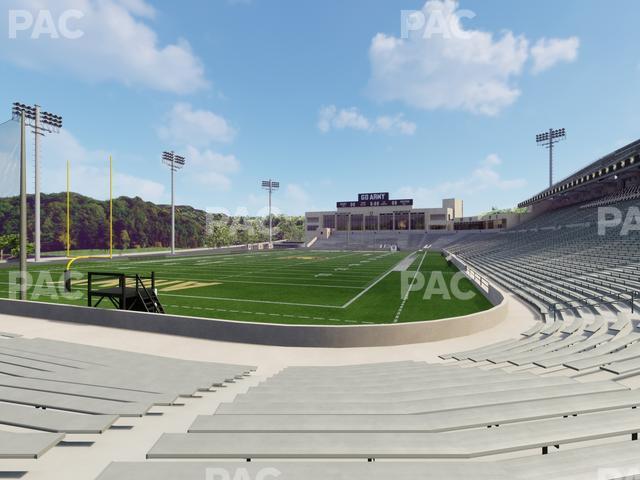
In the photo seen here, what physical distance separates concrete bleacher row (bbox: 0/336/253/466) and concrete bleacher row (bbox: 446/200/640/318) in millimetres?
13224

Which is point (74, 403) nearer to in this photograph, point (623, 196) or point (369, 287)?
point (369, 287)

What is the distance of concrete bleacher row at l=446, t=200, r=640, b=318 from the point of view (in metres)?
13.5

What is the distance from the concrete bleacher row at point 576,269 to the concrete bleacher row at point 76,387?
43.4 feet

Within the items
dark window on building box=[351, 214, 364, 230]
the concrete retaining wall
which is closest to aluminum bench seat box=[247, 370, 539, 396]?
A: the concrete retaining wall

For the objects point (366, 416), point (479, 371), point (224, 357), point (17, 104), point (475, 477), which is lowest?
point (224, 357)

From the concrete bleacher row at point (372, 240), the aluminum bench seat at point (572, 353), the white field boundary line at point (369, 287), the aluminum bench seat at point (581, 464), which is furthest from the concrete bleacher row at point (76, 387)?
the concrete bleacher row at point (372, 240)

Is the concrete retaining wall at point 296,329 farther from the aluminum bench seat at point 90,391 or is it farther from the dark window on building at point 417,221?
the dark window on building at point 417,221

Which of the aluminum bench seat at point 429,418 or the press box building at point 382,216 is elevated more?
the press box building at point 382,216

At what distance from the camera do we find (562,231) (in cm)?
3472

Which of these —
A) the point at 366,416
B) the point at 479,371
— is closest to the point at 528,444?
the point at 366,416

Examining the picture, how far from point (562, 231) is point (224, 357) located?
3805 cm

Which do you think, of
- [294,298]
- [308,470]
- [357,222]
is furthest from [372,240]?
[308,470]

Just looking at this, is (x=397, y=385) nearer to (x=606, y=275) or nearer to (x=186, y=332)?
(x=186, y=332)

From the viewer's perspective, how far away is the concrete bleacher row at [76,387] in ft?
11.9
